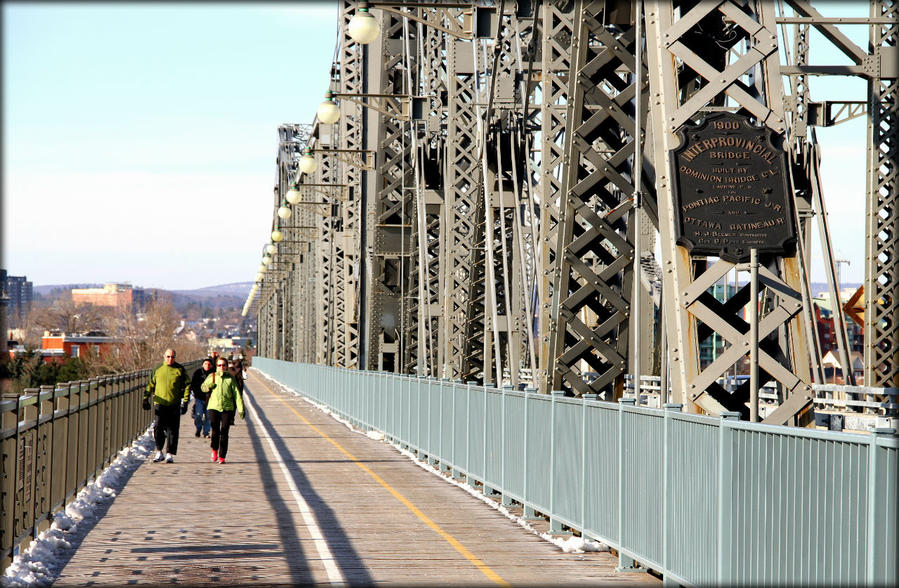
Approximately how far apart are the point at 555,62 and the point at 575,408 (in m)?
8.04

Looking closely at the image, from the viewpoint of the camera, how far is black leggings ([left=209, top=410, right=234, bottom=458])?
22.4 metres

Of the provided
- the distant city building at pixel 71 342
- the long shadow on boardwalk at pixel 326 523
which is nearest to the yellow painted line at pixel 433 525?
the long shadow on boardwalk at pixel 326 523

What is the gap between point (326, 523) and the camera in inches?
579

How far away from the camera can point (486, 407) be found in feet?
60.5

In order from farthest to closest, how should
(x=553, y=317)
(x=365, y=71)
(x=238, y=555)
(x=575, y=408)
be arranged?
(x=365, y=71) → (x=553, y=317) → (x=575, y=408) → (x=238, y=555)

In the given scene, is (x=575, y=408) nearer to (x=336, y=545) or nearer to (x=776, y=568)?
(x=336, y=545)

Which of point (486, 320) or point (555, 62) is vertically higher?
point (555, 62)

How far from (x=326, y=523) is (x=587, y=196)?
5.14 m

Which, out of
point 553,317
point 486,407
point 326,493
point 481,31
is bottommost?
point 326,493

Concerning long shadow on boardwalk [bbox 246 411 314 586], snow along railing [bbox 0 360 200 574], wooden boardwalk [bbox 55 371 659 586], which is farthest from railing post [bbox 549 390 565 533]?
snow along railing [bbox 0 360 200 574]

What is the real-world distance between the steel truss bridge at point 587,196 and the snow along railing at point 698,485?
2.44 ft

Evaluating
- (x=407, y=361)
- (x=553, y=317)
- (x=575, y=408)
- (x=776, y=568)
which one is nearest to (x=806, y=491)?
(x=776, y=568)

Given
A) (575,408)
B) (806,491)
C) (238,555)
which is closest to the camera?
(806,491)

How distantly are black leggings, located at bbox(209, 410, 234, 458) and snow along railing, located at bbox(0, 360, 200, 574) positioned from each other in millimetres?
1806
